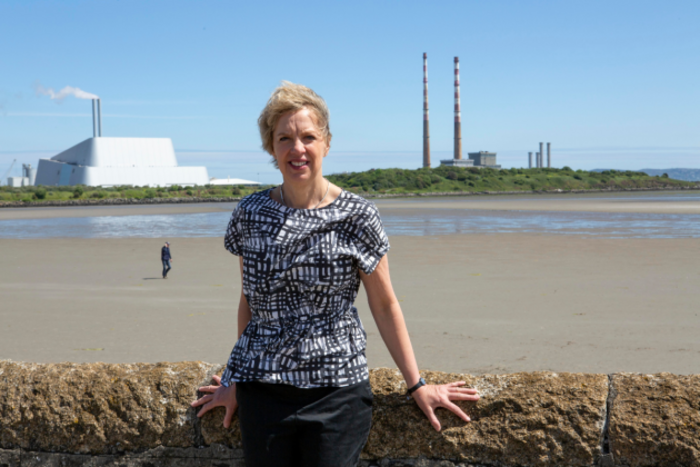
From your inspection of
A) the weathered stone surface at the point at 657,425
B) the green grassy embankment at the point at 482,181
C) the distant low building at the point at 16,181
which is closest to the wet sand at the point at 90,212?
the weathered stone surface at the point at 657,425

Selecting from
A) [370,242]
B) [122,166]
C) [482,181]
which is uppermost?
[122,166]

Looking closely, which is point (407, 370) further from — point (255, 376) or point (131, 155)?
point (131, 155)

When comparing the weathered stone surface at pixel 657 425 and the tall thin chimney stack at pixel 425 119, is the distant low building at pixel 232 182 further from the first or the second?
the weathered stone surface at pixel 657 425

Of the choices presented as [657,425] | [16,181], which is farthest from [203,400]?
[16,181]

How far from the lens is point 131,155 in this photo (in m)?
104

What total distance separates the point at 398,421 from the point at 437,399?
0.15 meters

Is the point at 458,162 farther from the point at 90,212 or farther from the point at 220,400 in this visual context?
the point at 220,400

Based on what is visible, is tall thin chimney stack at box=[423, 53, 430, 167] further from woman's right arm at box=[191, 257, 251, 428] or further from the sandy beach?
woman's right arm at box=[191, 257, 251, 428]

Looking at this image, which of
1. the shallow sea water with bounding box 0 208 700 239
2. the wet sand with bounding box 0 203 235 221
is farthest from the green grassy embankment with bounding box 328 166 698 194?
the shallow sea water with bounding box 0 208 700 239

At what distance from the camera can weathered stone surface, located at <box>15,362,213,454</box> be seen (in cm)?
204

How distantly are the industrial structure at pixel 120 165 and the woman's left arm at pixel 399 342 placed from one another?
104 metres

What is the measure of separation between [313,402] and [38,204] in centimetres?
6648

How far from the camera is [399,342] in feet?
6.12

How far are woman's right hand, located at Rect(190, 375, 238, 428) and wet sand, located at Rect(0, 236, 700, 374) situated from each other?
5.19 m
